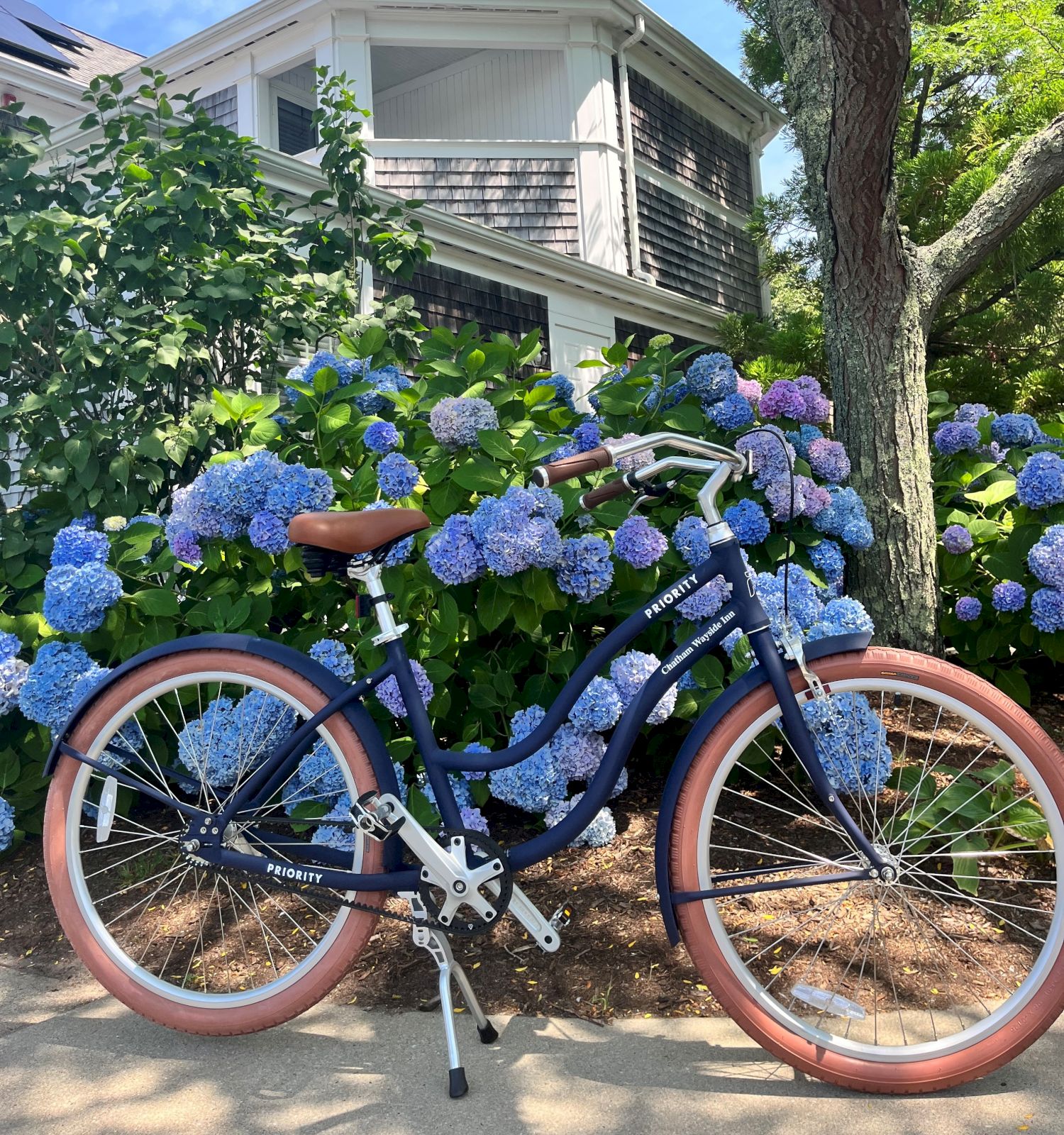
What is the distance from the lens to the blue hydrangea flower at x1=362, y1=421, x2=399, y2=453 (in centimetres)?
245

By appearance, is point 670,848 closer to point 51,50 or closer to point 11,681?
point 11,681

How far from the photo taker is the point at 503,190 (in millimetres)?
9133

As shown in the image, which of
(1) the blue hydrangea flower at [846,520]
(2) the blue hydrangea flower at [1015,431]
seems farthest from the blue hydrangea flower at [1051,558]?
(2) the blue hydrangea flower at [1015,431]

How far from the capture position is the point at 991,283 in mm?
6559

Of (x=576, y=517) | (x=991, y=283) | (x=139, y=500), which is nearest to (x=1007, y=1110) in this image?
(x=576, y=517)

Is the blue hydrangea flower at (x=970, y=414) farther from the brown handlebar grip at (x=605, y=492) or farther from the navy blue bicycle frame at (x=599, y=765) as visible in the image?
the brown handlebar grip at (x=605, y=492)

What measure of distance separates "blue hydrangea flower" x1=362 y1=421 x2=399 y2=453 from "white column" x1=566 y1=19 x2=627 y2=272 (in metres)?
7.22

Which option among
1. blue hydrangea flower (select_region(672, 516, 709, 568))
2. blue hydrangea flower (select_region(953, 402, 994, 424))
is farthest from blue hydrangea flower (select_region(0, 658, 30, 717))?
blue hydrangea flower (select_region(953, 402, 994, 424))

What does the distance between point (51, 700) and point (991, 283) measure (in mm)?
6459

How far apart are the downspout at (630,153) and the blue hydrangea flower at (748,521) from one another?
760cm

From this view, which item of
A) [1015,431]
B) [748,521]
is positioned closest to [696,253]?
[1015,431]

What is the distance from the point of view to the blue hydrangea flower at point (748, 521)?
2545 mm

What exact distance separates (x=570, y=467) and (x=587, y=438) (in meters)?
1.10

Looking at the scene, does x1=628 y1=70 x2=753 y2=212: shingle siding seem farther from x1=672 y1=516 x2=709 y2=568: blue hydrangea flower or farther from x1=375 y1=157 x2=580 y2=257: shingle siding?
x1=672 y1=516 x2=709 y2=568: blue hydrangea flower
